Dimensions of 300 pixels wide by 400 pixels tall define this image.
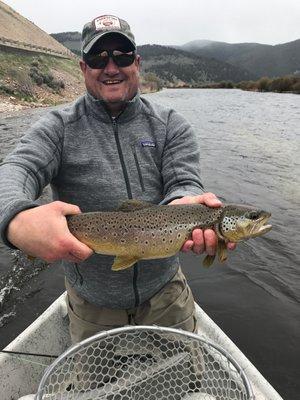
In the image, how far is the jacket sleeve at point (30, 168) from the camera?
102 inches

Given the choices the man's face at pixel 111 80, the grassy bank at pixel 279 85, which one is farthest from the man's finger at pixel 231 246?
the grassy bank at pixel 279 85

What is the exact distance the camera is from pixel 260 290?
7754 mm

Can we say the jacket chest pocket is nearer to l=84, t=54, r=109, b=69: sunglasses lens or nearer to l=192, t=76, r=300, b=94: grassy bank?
l=84, t=54, r=109, b=69: sunglasses lens

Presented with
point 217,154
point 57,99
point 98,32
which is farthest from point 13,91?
point 98,32

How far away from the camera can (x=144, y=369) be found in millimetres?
3896

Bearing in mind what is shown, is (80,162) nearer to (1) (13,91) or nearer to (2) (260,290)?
(2) (260,290)

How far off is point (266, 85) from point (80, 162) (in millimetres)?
81393

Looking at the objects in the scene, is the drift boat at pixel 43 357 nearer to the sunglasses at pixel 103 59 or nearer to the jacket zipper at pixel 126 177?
the jacket zipper at pixel 126 177

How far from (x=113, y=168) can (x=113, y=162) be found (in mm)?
50

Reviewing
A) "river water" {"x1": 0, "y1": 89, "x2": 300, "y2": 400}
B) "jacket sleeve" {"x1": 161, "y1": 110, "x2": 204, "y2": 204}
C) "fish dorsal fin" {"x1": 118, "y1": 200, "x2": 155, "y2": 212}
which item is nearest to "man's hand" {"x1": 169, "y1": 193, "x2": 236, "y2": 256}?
"jacket sleeve" {"x1": 161, "y1": 110, "x2": 204, "y2": 204}

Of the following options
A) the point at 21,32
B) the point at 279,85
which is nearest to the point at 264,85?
the point at 279,85

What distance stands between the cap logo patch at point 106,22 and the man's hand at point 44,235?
1688 mm

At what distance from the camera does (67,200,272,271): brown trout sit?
3041 millimetres

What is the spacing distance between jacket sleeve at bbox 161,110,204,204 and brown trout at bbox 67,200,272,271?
0.64 ft
